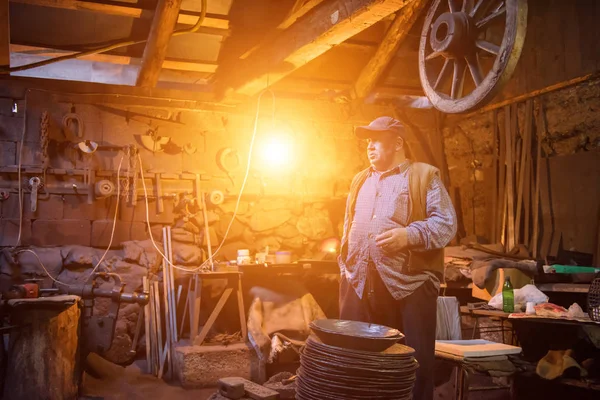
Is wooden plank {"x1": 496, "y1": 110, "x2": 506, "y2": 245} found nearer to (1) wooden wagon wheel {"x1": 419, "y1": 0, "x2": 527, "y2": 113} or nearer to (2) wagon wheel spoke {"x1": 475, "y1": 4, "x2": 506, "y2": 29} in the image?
(1) wooden wagon wheel {"x1": 419, "y1": 0, "x2": 527, "y2": 113}

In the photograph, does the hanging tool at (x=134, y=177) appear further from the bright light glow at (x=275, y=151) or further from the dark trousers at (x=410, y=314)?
the dark trousers at (x=410, y=314)

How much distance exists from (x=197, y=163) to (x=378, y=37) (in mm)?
2843

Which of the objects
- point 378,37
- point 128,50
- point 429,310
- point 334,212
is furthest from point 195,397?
point 378,37

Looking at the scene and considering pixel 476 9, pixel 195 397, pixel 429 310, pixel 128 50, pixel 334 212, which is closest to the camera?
pixel 429 310

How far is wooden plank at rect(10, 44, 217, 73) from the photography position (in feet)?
20.7

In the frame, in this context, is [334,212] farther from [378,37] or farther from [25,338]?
[25,338]

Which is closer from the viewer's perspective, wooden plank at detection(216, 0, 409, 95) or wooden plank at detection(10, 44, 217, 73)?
wooden plank at detection(216, 0, 409, 95)

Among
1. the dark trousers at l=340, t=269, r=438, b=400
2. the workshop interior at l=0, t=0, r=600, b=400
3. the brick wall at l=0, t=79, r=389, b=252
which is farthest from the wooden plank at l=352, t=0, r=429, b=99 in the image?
the dark trousers at l=340, t=269, r=438, b=400

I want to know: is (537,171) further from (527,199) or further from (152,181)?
(152,181)

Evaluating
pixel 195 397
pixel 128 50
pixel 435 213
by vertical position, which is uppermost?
pixel 128 50

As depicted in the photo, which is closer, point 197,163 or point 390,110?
point 197,163

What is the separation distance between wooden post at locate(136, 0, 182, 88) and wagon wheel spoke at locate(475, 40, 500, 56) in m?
2.84

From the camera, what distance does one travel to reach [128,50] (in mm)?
6457

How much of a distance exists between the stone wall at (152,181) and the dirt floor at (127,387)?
394mm
